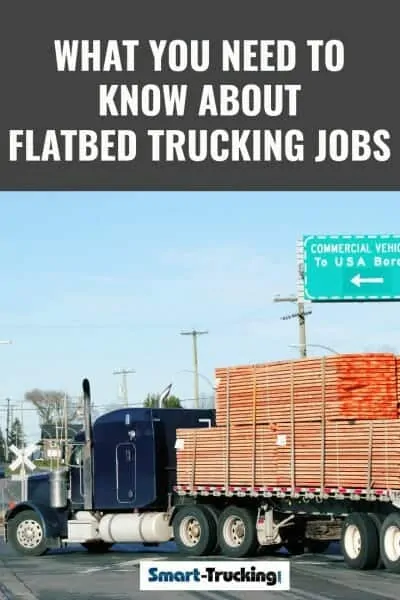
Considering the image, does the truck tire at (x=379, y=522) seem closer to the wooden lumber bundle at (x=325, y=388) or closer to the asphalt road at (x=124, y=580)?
the asphalt road at (x=124, y=580)

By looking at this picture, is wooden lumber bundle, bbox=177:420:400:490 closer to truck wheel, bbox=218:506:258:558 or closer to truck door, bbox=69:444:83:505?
truck wheel, bbox=218:506:258:558

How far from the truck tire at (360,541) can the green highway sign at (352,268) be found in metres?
15.5

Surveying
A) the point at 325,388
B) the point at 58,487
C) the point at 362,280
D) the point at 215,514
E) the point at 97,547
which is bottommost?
the point at 97,547

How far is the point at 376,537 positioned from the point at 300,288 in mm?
16657

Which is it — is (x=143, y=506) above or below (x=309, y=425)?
below

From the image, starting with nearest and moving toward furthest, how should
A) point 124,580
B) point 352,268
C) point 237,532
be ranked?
point 124,580
point 237,532
point 352,268

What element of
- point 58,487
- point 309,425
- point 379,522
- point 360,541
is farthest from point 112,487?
point 379,522

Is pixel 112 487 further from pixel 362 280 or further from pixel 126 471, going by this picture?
pixel 362 280

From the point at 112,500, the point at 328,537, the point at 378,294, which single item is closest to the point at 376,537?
the point at 328,537

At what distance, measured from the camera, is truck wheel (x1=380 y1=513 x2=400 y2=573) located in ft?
70.8

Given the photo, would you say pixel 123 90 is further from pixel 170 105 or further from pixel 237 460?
pixel 237 460

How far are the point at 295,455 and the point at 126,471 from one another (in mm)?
4822

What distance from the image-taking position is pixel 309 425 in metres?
24.0

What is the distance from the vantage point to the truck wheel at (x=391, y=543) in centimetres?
2158
